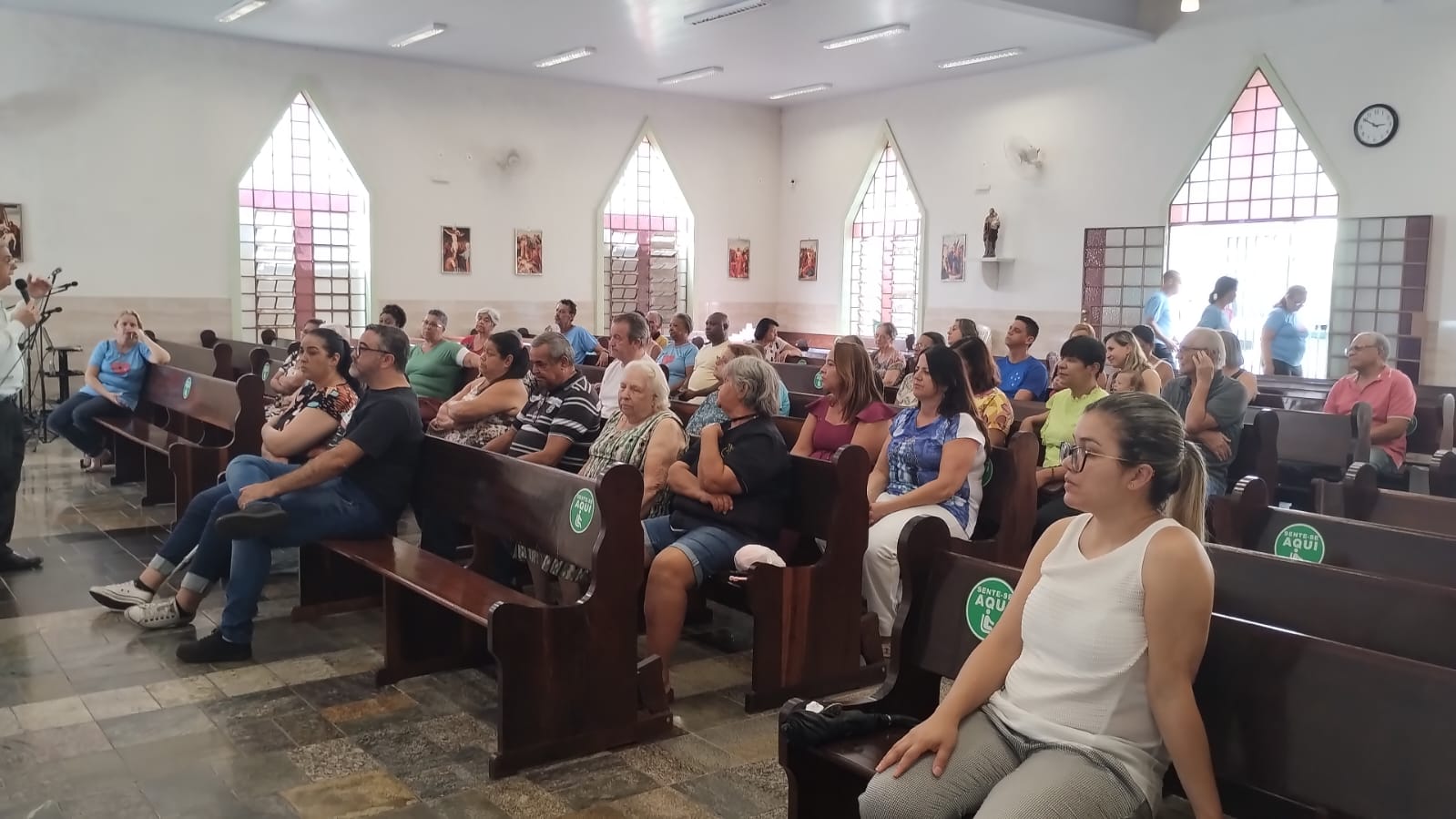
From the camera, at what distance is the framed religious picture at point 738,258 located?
16.4 m

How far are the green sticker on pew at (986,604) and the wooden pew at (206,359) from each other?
7268 millimetres

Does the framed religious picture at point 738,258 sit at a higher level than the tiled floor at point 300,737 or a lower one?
higher

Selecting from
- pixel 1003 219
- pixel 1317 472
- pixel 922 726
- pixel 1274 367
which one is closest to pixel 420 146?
pixel 1003 219

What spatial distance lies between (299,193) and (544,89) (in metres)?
3.27

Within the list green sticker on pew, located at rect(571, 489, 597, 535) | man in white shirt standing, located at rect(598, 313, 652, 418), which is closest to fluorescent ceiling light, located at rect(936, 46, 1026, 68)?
man in white shirt standing, located at rect(598, 313, 652, 418)

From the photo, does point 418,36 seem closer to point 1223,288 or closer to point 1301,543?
point 1223,288

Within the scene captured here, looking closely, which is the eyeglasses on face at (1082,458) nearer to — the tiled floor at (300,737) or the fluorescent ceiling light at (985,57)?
the tiled floor at (300,737)

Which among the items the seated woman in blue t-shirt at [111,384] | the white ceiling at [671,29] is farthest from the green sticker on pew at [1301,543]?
the white ceiling at [671,29]

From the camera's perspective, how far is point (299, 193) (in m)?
13.3

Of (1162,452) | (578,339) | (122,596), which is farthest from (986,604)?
(578,339)

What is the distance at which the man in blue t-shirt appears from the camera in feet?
23.9

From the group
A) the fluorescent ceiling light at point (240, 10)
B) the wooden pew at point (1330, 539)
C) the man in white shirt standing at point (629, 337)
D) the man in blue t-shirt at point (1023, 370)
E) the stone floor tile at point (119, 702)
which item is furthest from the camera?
the fluorescent ceiling light at point (240, 10)

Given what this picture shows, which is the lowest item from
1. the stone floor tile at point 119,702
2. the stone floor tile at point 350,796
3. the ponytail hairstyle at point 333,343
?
the stone floor tile at point 119,702

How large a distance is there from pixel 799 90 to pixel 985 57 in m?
3.04
